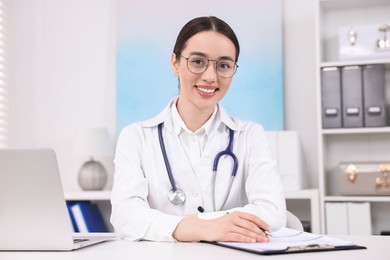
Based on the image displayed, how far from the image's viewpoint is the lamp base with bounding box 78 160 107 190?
348 cm

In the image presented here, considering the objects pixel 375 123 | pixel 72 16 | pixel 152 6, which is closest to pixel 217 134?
pixel 375 123

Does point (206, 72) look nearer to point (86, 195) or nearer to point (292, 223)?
point (292, 223)

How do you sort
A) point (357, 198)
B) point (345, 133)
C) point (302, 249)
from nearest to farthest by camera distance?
point (302, 249)
point (357, 198)
point (345, 133)

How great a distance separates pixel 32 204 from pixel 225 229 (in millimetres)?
456

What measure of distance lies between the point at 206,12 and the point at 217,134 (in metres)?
1.89

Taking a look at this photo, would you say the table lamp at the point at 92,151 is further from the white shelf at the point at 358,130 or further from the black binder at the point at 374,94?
the black binder at the point at 374,94

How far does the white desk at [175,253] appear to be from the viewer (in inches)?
46.1

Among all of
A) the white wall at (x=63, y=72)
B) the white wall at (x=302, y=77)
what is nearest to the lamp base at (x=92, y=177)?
the white wall at (x=63, y=72)

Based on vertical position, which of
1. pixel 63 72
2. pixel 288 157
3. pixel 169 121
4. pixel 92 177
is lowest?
pixel 92 177

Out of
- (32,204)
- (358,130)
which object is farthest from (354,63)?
(32,204)

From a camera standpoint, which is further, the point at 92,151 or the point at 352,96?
the point at 92,151

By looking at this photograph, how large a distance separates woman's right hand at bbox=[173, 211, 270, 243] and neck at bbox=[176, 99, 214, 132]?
0.54m

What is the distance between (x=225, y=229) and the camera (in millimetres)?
1382

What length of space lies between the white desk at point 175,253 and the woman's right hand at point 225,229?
4cm
